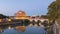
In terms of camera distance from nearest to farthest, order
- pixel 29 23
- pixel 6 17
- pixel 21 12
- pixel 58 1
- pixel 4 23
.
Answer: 1. pixel 58 1
2. pixel 4 23
3. pixel 29 23
4. pixel 6 17
5. pixel 21 12

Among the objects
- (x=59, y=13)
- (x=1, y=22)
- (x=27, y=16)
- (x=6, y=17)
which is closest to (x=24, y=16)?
(x=27, y=16)

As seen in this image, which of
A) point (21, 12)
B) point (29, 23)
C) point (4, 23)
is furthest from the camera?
point (21, 12)

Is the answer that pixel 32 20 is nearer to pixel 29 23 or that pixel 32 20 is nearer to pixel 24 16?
pixel 29 23

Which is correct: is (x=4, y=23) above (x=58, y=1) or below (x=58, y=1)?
below

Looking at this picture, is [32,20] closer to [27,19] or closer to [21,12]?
[27,19]

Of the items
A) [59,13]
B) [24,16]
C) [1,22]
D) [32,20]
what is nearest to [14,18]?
[24,16]

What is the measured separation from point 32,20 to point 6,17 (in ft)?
28.1

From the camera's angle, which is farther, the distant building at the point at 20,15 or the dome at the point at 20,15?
the dome at the point at 20,15

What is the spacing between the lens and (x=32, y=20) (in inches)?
2702

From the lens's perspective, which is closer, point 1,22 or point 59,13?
point 59,13

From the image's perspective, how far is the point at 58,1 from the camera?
1204cm

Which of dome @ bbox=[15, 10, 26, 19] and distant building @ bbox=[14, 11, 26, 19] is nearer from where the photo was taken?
distant building @ bbox=[14, 11, 26, 19]

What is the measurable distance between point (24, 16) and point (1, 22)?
561 inches

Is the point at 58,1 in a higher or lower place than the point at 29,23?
higher
